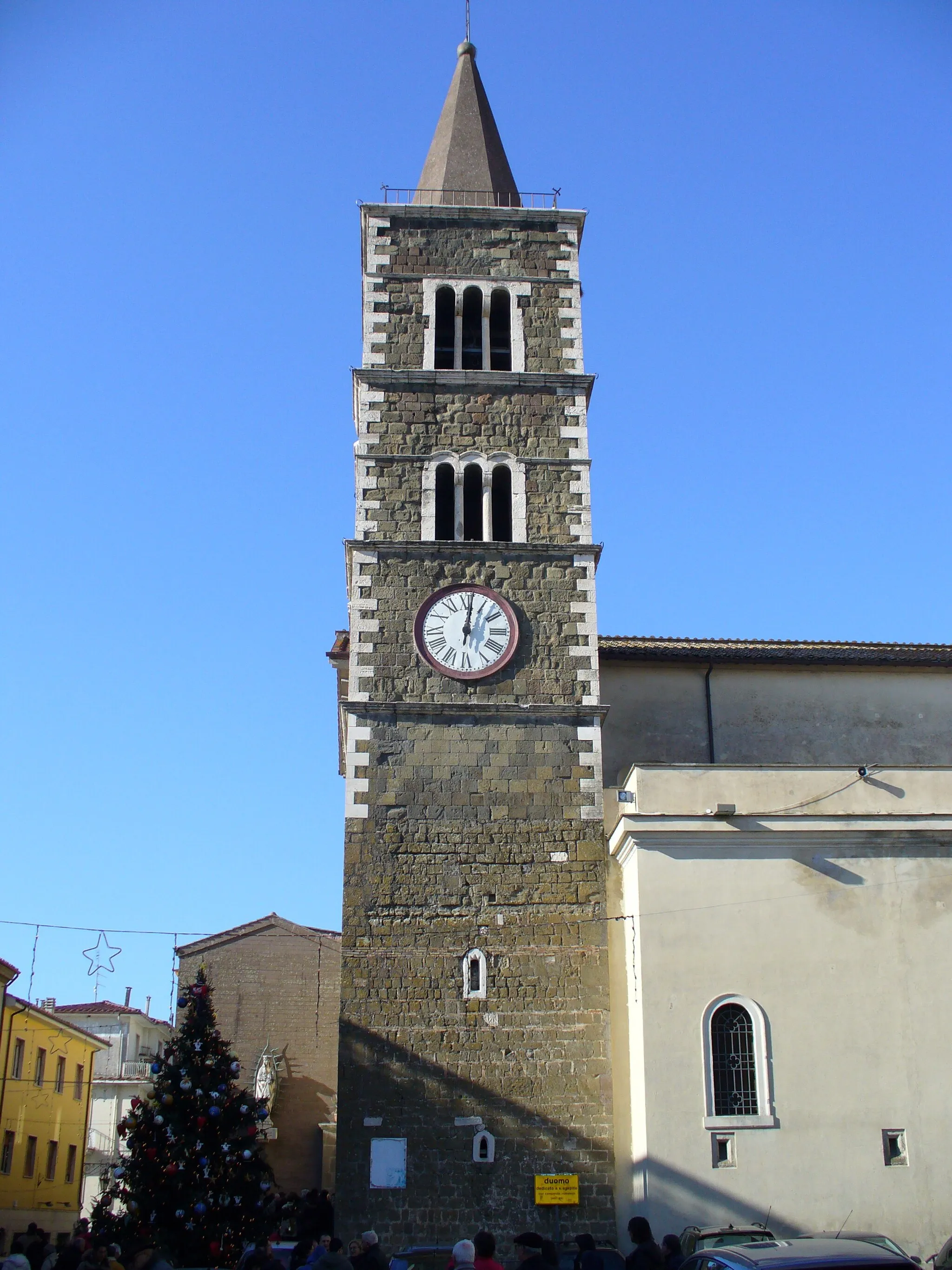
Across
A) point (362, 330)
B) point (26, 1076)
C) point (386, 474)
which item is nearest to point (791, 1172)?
point (386, 474)

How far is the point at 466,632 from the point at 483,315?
Answer: 20.7 ft

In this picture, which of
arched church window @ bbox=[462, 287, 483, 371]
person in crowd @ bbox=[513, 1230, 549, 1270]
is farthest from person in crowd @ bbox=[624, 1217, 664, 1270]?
arched church window @ bbox=[462, 287, 483, 371]

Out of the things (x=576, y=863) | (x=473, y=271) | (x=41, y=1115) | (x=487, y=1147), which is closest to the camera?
(x=487, y=1147)

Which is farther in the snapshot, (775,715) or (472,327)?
(472,327)

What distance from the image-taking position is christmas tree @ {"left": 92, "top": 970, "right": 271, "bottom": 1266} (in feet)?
57.1

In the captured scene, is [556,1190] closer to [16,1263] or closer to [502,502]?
[16,1263]

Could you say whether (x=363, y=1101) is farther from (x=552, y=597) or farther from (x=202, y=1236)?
(x=552, y=597)

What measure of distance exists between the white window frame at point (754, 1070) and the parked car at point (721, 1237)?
1.35 meters

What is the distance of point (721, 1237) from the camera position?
15484mm

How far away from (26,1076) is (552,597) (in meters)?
23.1

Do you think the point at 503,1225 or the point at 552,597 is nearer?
the point at 503,1225

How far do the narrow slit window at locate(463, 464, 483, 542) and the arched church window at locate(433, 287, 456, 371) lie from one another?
7.40ft

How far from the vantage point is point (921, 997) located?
18.3 meters

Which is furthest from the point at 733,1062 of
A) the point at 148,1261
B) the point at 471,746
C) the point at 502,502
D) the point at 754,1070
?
the point at 502,502
